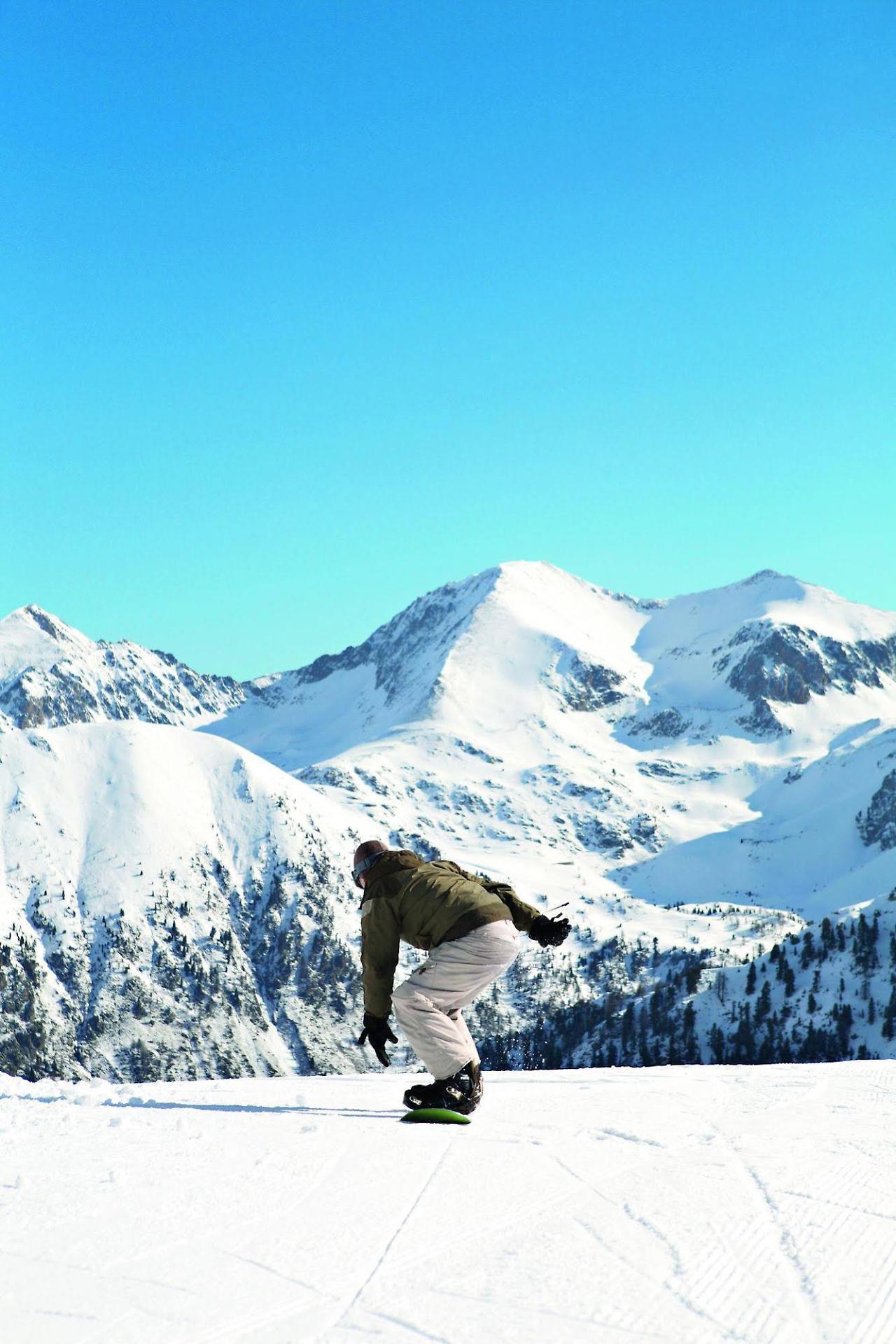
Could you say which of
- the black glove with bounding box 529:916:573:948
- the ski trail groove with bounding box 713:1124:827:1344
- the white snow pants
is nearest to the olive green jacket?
the white snow pants

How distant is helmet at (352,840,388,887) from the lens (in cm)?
1094

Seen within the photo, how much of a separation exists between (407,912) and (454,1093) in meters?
1.71

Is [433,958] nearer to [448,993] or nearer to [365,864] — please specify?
[448,993]

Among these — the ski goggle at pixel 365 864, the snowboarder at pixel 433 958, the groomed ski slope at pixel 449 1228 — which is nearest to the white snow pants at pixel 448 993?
the snowboarder at pixel 433 958

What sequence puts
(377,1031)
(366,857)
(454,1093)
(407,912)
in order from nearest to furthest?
(454,1093)
(407,912)
(377,1031)
(366,857)

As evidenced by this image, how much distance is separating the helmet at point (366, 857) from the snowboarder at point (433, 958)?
2 cm

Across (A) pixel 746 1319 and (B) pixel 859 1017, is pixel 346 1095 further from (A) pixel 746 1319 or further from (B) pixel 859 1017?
(B) pixel 859 1017

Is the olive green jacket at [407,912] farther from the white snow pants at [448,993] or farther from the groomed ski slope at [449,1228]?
the groomed ski slope at [449,1228]

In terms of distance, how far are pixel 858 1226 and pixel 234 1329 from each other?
3.49 meters

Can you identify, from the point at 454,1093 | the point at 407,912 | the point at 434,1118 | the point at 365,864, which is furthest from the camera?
the point at 365,864

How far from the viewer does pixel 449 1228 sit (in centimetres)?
607

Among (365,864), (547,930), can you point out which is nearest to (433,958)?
(365,864)

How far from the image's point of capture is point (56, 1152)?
8047 millimetres

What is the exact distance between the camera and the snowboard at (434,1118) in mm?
9609
